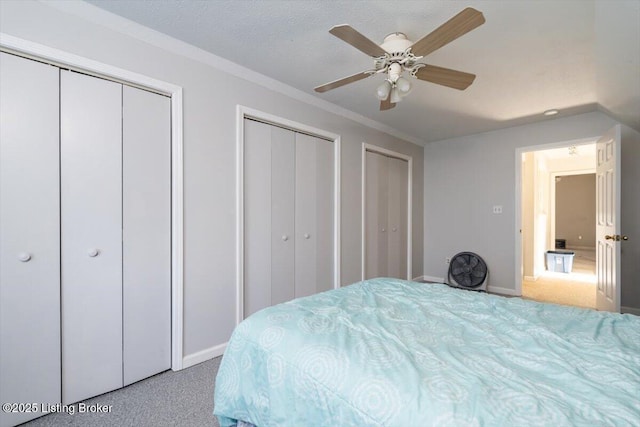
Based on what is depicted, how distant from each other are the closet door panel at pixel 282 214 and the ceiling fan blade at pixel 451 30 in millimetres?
1490

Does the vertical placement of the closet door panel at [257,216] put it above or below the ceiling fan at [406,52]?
below

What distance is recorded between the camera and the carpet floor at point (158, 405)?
1529mm

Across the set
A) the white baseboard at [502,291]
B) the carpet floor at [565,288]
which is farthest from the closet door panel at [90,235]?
the carpet floor at [565,288]

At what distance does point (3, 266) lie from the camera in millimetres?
1479

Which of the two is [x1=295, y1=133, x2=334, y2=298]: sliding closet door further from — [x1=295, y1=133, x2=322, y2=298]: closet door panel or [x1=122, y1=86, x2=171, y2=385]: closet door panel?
[x1=122, y1=86, x2=171, y2=385]: closet door panel

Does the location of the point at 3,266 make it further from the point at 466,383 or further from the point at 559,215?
the point at 559,215

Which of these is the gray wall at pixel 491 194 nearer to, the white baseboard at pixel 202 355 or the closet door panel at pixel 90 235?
the white baseboard at pixel 202 355

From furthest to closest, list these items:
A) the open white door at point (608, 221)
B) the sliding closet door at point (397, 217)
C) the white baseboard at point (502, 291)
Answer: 1. the sliding closet door at point (397, 217)
2. the white baseboard at point (502, 291)
3. the open white door at point (608, 221)

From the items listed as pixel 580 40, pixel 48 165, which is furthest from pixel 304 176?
pixel 580 40

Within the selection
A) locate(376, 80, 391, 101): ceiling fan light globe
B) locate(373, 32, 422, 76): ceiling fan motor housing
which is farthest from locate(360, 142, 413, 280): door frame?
locate(373, 32, 422, 76): ceiling fan motor housing

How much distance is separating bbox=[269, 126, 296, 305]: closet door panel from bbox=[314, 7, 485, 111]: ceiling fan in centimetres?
88

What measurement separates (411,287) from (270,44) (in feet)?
6.53

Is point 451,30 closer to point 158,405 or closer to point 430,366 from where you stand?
point 430,366

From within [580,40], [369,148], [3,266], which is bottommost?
[3,266]
